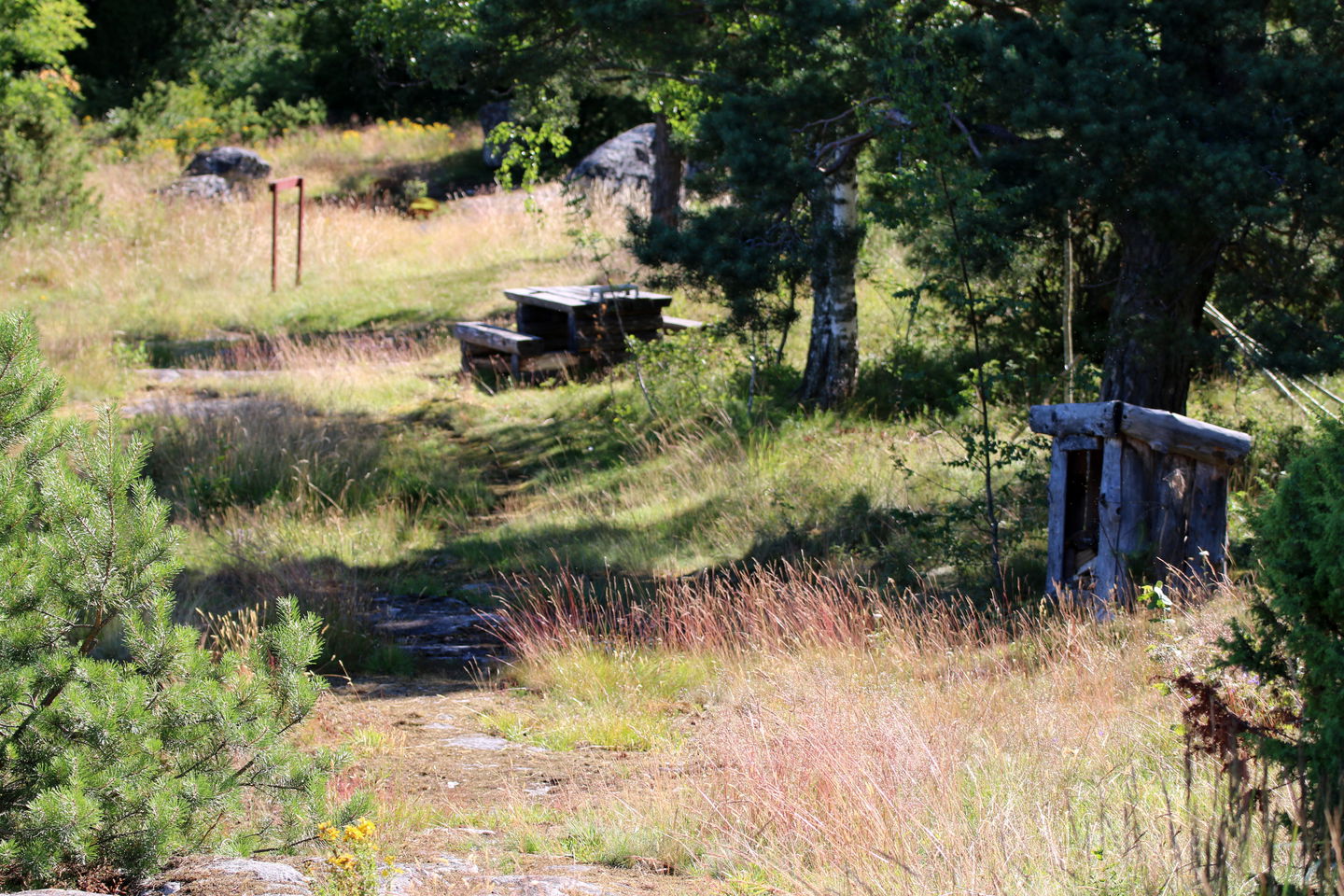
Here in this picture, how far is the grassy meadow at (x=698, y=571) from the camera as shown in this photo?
3.11 m

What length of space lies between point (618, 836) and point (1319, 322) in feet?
18.7

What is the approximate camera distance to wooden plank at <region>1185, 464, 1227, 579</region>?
5.38 meters

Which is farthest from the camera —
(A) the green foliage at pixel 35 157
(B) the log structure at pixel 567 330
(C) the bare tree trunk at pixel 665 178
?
(A) the green foliage at pixel 35 157

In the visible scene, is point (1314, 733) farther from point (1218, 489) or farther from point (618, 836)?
point (1218, 489)

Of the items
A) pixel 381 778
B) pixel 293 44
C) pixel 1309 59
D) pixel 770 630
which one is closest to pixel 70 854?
pixel 381 778

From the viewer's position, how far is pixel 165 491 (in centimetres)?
849

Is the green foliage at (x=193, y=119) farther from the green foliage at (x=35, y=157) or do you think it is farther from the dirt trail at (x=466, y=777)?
the dirt trail at (x=466, y=777)

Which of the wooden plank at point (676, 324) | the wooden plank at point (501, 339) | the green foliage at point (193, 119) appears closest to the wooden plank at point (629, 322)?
the wooden plank at point (676, 324)

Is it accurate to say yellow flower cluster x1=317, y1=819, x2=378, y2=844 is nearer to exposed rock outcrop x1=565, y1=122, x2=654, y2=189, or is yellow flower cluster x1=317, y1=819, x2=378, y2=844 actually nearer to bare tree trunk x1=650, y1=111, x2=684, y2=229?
bare tree trunk x1=650, y1=111, x2=684, y2=229

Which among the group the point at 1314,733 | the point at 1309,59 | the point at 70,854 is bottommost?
the point at 70,854

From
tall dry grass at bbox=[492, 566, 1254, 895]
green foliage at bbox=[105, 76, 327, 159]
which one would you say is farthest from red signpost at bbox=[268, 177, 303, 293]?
tall dry grass at bbox=[492, 566, 1254, 895]

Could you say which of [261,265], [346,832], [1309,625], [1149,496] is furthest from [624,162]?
[1309,625]

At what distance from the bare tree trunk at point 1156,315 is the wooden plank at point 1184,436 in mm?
1128

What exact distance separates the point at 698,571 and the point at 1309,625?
4.74 meters
